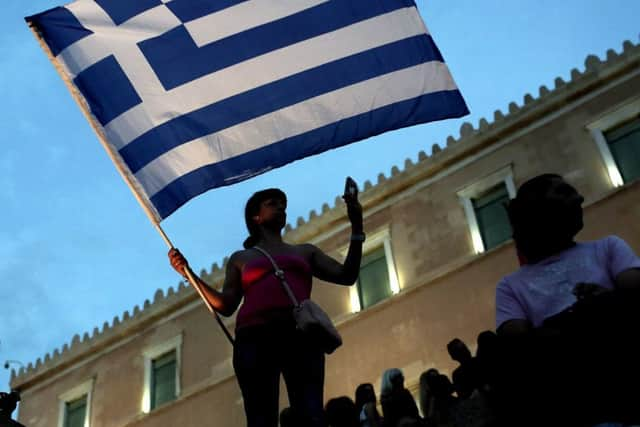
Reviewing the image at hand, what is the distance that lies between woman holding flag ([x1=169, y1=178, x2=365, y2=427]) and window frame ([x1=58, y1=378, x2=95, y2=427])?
69.0 feet

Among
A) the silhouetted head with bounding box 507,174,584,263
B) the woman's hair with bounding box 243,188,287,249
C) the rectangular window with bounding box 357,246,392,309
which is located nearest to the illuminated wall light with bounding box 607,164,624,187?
the rectangular window with bounding box 357,246,392,309

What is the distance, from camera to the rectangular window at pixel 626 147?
61.6 ft

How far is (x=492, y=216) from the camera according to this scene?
2020 centimetres

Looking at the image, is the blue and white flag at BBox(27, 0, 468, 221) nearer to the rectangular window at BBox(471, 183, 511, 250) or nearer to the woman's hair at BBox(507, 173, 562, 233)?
the woman's hair at BBox(507, 173, 562, 233)

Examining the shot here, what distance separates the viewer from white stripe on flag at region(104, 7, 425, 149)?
7.86m

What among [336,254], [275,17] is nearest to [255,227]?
[275,17]

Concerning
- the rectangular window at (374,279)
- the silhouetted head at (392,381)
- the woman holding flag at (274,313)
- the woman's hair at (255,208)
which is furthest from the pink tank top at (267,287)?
the rectangular window at (374,279)

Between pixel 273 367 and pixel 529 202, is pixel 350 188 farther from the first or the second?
pixel 529 202

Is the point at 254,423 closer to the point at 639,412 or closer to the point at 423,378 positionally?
the point at 639,412

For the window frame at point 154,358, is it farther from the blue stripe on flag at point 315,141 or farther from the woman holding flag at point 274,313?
the woman holding flag at point 274,313

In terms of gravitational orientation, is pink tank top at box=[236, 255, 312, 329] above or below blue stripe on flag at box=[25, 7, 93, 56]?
below

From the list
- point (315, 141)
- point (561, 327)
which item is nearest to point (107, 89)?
point (315, 141)

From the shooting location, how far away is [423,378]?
10.8 meters

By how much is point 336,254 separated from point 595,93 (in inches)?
253
